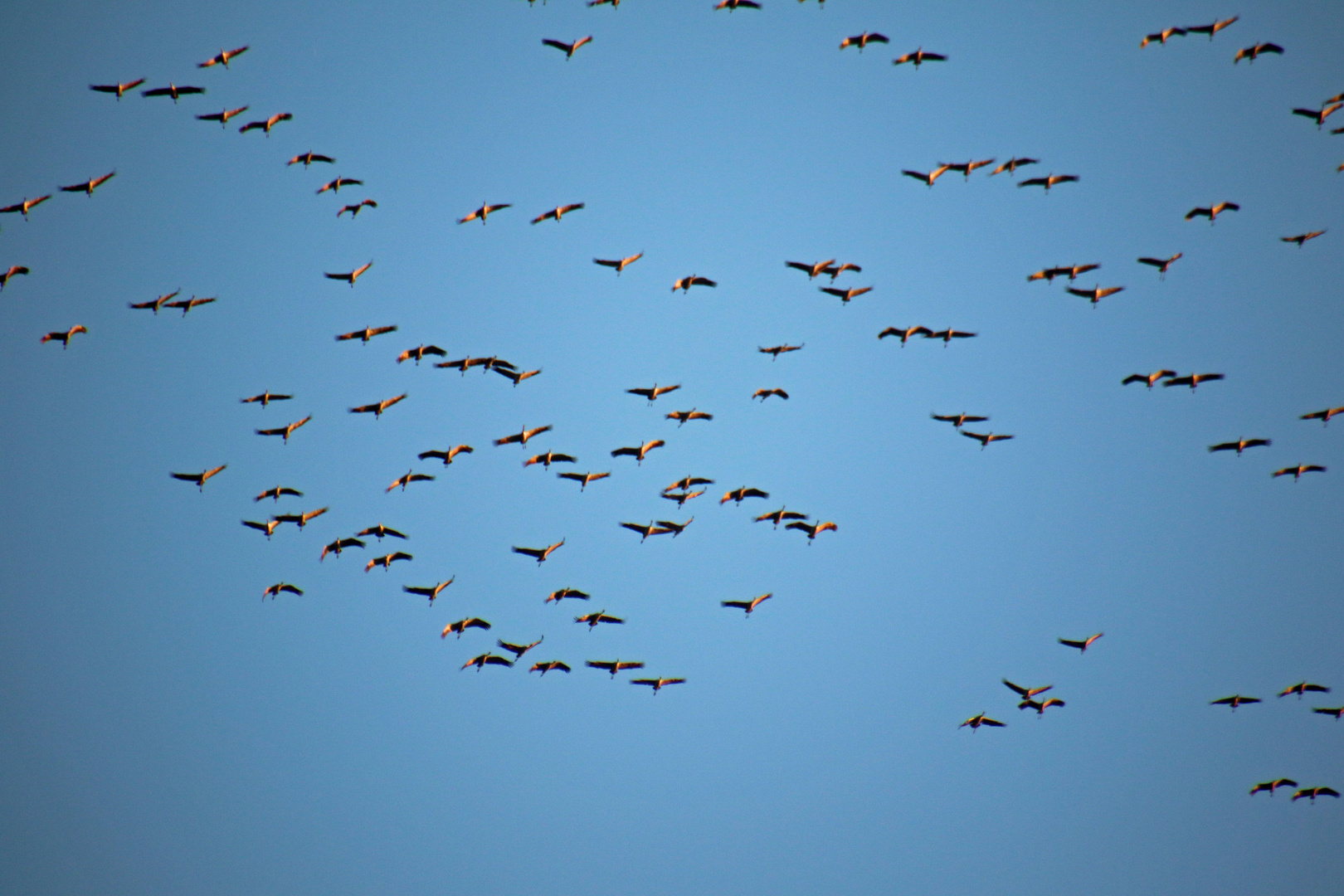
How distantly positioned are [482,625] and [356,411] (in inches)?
523

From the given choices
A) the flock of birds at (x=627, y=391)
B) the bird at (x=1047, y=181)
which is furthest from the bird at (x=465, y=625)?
the bird at (x=1047, y=181)

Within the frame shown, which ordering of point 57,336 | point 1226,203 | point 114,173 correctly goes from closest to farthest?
point 114,173 < point 57,336 < point 1226,203

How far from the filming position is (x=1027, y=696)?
6419 centimetres

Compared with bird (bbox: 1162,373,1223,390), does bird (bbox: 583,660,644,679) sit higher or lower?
lower

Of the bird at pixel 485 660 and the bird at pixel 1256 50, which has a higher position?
the bird at pixel 1256 50

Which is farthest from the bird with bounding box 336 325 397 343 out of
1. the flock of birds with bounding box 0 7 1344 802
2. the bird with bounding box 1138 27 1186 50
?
the bird with bounding box 1138 27 1186 50

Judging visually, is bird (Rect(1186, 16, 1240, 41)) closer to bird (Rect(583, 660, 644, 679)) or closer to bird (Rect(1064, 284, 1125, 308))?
bird (Rect(1064, 284, 1125, 308))

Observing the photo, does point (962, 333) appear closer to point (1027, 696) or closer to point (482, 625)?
point (1027, 696)

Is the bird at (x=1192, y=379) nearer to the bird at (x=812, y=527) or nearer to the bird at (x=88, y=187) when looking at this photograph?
the bird at (x=812, y=527)

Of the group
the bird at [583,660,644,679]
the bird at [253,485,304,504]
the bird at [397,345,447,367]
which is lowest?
the bird at [583,660,644,679]

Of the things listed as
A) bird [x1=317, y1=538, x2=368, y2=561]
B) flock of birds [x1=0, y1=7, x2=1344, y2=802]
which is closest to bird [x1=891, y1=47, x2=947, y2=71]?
flock of birds [x1=0, y1=7, x2=1344, y2=802]

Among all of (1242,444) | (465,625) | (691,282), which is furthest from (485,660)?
(1242,444)

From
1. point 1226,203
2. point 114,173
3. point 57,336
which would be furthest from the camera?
point 1226,203

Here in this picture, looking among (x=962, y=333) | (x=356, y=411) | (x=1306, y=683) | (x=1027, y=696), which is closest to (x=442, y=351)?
(x=356, y=411)
